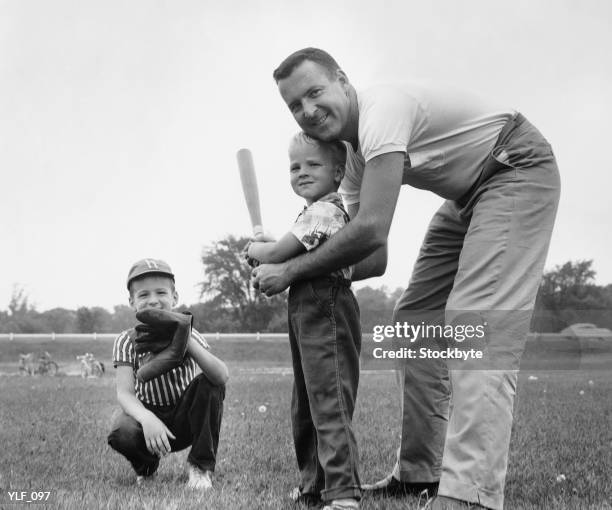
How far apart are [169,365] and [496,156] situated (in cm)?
177

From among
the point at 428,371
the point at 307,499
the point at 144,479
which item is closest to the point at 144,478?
the point at 144,479

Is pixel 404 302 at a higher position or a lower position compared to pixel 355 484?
higher

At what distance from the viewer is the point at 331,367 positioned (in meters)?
2.85

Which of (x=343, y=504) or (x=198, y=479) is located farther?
(x=198, y=479)

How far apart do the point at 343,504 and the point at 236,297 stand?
126ft

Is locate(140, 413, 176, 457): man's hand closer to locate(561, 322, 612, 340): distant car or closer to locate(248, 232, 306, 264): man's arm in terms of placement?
locate(248, 232, 306, 264): man's arm

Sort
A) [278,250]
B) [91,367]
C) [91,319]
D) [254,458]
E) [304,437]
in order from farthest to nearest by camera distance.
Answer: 1. [91,319]
2. [91,367]
3. [254,458]
4. [304,437]
5. [278,250]

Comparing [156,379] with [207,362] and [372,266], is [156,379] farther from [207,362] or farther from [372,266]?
[372,266]

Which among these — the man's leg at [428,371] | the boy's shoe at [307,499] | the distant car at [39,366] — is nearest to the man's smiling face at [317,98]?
the man's leg at [428,371]

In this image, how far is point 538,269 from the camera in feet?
9.73

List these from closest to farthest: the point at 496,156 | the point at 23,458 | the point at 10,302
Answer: the point at 496,156, the point at 23,458, the point at 10,302

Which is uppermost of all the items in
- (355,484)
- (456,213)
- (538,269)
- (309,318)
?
(456,213)

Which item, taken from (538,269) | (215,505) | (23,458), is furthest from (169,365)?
(538,269)

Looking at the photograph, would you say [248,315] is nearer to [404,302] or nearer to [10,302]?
[10,302]
